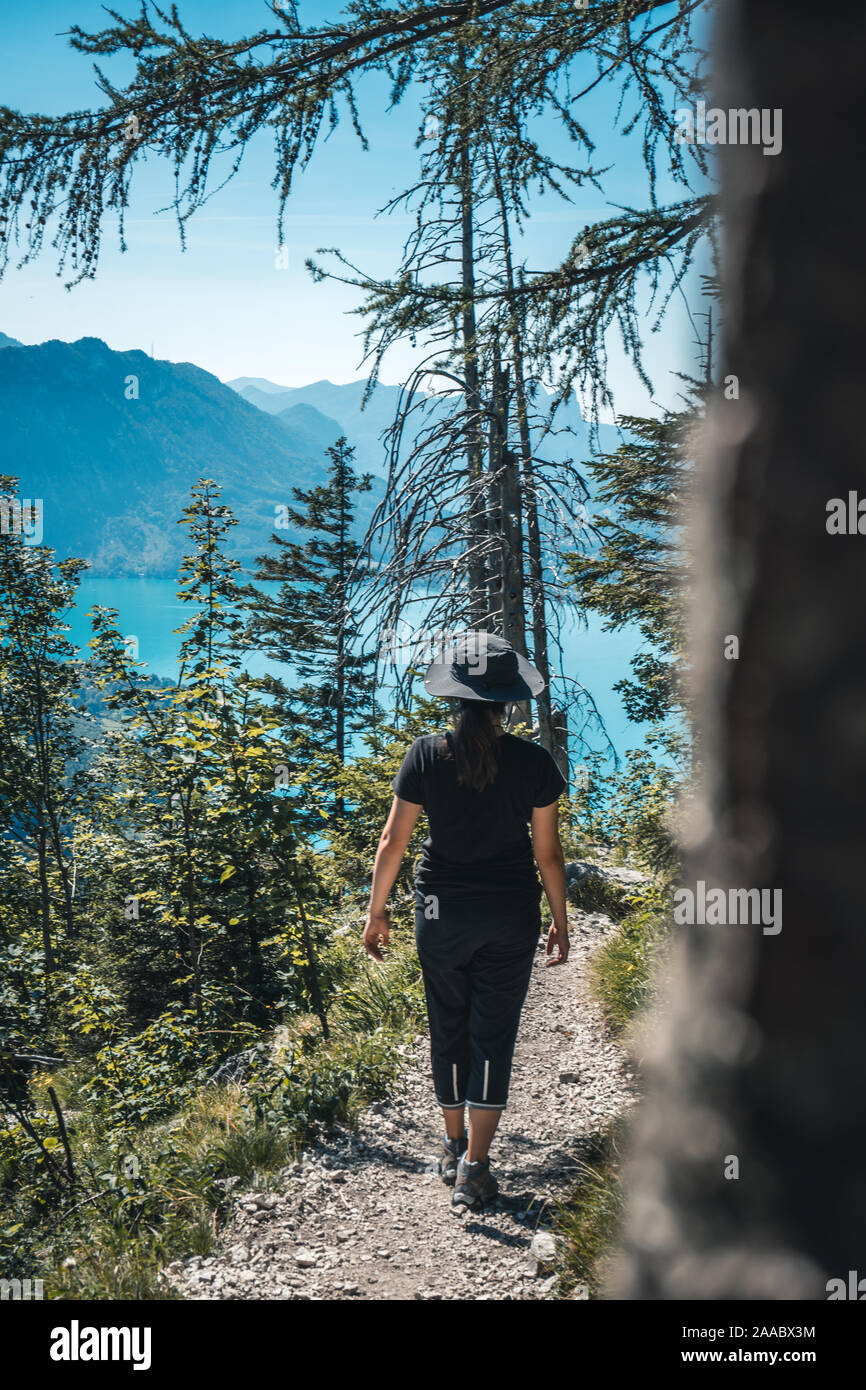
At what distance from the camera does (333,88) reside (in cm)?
441

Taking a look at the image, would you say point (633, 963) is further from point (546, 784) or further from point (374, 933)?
point (546, 784)

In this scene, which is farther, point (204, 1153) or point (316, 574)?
point (316, 574)

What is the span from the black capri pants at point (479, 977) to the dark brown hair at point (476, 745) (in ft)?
1.70

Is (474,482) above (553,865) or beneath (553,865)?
above

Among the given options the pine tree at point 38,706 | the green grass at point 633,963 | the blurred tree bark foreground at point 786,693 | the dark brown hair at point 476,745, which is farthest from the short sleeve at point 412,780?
the pine tree at point 38,706

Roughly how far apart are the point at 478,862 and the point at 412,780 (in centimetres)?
44

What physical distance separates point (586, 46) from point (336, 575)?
1148 inches

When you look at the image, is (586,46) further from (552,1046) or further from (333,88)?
(552,1046)

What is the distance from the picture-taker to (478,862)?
3.52 meters

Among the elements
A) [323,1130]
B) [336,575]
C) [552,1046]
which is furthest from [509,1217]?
[336,575]

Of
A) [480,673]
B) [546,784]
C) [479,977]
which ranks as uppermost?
[480,673]

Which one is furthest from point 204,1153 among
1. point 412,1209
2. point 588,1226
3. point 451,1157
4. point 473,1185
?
point 588,1226

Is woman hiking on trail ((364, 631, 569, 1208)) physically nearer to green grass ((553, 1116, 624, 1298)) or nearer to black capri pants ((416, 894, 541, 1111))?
black capri pants ((416, 894, 541, 1111))

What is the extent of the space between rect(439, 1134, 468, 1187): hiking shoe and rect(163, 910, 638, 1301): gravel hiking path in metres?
0.06
